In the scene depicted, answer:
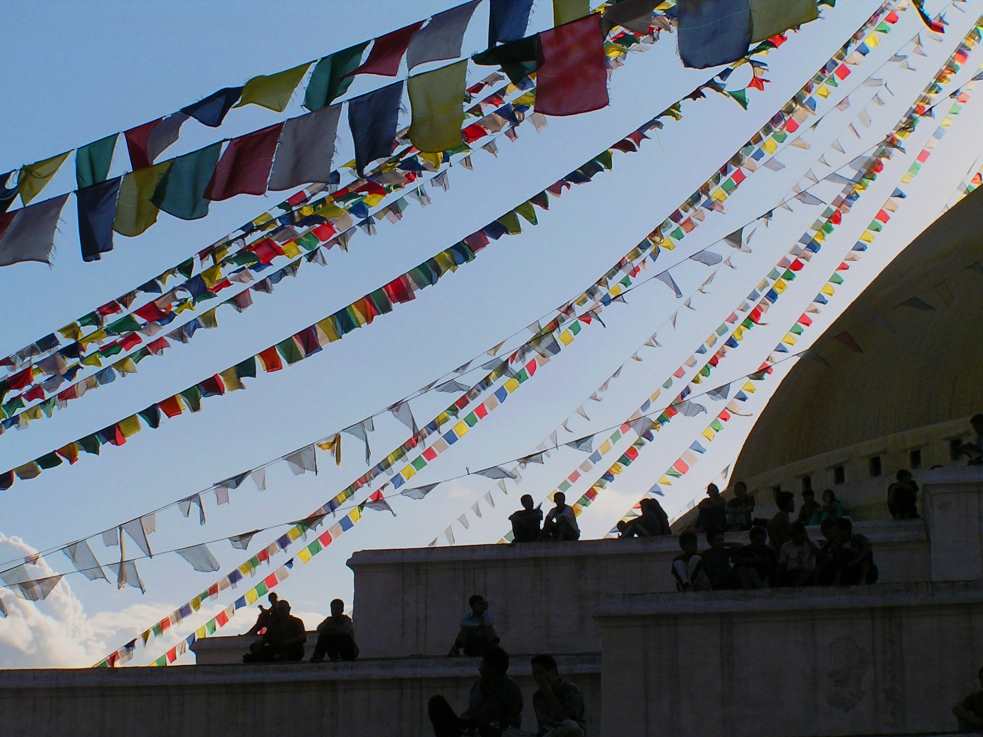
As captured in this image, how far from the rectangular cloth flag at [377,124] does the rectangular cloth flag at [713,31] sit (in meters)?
2.51

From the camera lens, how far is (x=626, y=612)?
15.2m

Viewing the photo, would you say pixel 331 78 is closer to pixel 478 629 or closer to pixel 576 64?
pixel 576 64

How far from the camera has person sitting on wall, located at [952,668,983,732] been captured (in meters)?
12.5

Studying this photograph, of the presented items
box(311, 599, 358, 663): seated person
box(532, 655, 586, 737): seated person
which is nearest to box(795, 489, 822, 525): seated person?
box(311, 599, 358, 663): seated person

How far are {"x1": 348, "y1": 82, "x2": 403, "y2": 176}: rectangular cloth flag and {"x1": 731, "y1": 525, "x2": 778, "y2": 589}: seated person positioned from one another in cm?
431

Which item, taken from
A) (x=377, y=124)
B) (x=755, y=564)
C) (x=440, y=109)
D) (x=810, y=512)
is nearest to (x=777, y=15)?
(x=440, y=109)

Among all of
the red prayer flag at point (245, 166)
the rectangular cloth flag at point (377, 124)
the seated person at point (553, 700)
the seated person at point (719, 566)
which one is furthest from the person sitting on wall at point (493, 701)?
the red prayer flag at point (245, 166)

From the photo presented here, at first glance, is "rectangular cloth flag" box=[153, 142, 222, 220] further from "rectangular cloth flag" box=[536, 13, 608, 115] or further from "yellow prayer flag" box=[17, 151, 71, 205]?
"rectangular cloth flag" box=[536, 13, 608, 115]

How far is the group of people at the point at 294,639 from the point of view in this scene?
58.1 feet

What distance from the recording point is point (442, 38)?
50.8ft

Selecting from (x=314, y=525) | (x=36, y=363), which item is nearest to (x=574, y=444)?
(x=314, y=525)

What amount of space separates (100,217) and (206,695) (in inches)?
176


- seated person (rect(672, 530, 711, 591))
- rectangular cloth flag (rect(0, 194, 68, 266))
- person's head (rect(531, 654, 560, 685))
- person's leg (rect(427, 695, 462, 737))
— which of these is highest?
rectangular cloth flag (rect(0, 194, 68, 266))

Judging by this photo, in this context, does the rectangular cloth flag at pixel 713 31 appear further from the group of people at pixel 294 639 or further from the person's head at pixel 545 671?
the group of people at pixel 294 639
